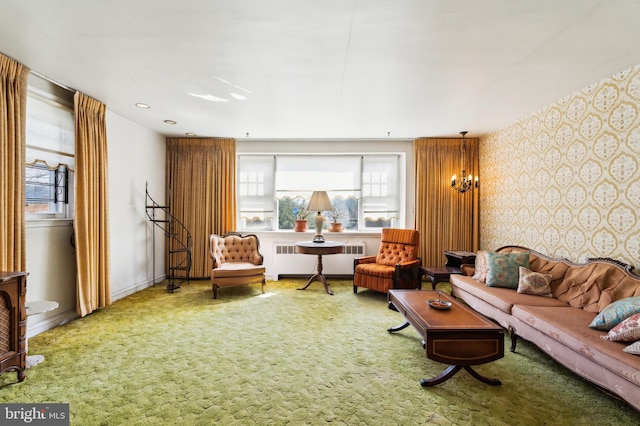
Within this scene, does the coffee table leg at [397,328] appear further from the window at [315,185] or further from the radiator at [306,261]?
the window at [315,185]

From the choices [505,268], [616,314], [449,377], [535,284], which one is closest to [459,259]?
[505,268]

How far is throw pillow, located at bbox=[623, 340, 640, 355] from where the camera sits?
71.8 inches

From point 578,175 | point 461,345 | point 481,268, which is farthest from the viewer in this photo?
point 481,268

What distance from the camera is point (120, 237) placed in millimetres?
4348

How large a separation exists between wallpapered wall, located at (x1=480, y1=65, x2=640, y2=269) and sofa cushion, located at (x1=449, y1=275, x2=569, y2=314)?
0.73m

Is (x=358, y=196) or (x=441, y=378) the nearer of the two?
(x=441, y=378)

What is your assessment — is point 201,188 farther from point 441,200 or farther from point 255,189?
point 441,200

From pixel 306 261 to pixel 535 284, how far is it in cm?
344

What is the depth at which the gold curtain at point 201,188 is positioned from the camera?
217 inches

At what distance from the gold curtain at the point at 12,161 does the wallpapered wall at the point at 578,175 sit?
5430 millimetres

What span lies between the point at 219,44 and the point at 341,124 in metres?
2.51

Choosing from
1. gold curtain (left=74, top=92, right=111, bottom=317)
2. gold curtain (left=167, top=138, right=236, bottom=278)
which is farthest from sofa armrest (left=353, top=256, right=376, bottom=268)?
gold curtain (left=74, top=92, right=111, bottom=317)

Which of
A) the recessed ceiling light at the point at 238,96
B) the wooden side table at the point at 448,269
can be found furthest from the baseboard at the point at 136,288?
the wooden side table at the point at 448,269

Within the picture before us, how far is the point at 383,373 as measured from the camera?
2332 millimetres
